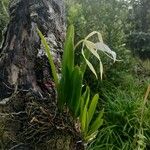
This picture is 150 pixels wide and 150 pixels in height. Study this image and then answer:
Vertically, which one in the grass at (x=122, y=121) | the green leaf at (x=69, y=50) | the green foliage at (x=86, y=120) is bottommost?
the grass at (x=122, y=121)

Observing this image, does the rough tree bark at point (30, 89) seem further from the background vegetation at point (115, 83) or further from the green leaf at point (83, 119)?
the background vegetation at point (115, 83)

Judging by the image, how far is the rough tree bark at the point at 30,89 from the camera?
2631mm

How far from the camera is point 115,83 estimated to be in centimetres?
564

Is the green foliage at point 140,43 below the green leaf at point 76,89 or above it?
below

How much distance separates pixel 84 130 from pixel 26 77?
528mm

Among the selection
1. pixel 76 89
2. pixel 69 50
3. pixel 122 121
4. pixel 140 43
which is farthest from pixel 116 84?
pixel 140 43

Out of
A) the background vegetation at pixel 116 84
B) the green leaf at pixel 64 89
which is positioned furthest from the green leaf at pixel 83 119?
the background vegetation at pixel 116 84

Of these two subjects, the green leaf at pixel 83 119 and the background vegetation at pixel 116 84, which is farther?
the background vegetation at pixel 116 84

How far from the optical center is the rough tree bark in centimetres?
263

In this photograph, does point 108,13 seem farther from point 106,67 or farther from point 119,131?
point 119,131

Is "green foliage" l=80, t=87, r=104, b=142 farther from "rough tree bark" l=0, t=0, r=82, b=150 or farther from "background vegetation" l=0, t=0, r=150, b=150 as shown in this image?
"background vegetation" l=0, t=0, r=150, b=150

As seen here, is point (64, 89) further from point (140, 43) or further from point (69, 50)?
point (140, 43)

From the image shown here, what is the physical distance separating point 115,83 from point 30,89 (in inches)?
119

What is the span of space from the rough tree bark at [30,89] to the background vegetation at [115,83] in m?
0.83
